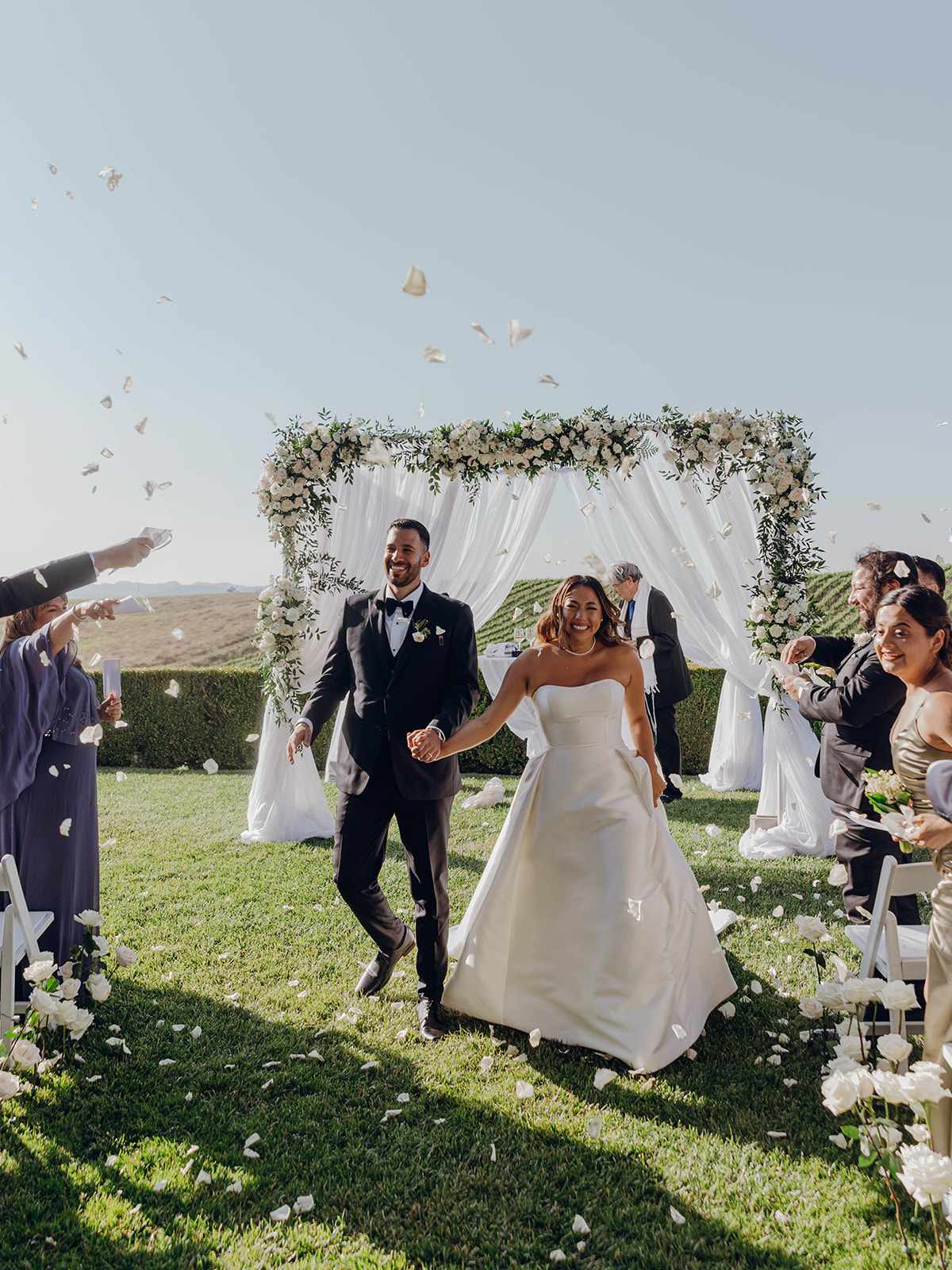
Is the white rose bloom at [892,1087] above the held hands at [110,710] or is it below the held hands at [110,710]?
below

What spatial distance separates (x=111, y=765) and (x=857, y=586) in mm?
11235

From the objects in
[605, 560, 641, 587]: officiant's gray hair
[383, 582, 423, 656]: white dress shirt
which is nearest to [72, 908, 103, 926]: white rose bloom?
[383, 582, 423, 656]: white dress shirt

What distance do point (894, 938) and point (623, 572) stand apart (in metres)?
5.41

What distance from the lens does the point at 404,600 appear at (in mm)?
3896

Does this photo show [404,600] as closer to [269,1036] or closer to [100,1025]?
[269,1036]

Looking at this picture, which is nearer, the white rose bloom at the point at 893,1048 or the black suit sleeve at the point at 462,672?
the white rose bloom at the point at 893,1048

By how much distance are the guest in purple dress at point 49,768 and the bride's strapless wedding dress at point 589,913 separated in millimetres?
1795

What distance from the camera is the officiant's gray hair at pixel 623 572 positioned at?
802 centimetres

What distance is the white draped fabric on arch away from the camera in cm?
725

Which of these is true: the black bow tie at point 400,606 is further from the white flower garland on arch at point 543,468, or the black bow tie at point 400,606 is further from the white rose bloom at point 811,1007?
the white flower garland on arch at point 543,468

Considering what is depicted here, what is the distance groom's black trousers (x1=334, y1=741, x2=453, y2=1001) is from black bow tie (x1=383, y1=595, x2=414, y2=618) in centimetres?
65

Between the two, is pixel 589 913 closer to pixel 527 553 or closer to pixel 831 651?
pixel 831 651

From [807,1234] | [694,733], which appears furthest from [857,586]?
[694,733]

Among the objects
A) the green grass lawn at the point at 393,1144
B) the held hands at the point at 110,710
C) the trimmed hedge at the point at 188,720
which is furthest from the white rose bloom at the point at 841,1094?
the trimmed hedge at the point at 188,720
